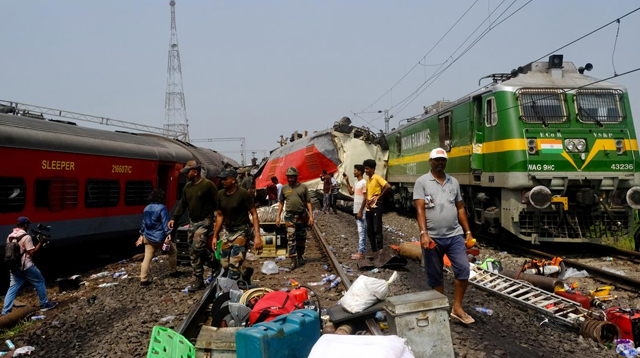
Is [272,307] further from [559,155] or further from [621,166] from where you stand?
[621,166]

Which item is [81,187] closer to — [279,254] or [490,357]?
[279,254]

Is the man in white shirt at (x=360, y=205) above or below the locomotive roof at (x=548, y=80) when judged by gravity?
below

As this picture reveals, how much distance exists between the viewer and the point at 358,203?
28.8 feet

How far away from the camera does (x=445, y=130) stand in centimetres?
1299

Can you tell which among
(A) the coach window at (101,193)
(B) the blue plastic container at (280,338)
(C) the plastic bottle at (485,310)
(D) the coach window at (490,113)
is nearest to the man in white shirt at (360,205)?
(C) the plastic bottle at (485,310)

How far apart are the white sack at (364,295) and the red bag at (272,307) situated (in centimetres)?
52

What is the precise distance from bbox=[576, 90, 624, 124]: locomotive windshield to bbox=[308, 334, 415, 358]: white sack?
28.7 ft

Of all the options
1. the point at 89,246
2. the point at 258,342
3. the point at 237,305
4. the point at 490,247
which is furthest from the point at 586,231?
the point at 89,246

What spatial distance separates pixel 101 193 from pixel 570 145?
10.2 metres

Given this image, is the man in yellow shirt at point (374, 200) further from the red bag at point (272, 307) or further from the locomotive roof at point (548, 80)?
the red bag at point (272, 307)

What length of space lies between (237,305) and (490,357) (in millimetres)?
2422

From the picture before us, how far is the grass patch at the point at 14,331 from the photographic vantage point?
5.77 meters

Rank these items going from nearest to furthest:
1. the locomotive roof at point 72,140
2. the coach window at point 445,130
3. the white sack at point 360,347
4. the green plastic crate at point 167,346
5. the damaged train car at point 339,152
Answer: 1. the white sack at point 360,347
2. the green plastic crate at point 167,346
3. the locomotive roof at point 72,140
4. the coach window at point 445,130
5. the damaged train car at point 339,152

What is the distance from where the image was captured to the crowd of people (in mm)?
4777
